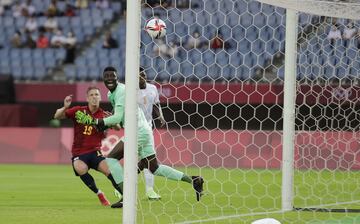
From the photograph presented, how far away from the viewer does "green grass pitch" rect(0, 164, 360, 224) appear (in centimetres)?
962

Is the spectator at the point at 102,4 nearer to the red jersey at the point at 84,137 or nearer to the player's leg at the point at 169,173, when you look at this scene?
the red jersey at the point at 84,137

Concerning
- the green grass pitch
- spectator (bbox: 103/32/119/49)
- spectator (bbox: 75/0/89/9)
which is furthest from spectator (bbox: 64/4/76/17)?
the green grass pitch

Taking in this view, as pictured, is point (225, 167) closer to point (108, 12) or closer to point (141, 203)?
point (141, 203)

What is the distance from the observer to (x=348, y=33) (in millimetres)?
10852

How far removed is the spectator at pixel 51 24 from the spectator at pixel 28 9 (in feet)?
2.79

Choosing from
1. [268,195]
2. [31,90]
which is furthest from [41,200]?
[31,90]

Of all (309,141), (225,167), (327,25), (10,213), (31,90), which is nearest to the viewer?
(10,213)

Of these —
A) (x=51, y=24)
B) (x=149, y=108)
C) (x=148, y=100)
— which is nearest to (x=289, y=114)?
(x=148, y=100)

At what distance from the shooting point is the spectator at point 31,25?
2588 centimetres

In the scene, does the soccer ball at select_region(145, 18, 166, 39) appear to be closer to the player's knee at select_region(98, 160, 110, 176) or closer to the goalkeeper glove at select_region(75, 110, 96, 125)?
the goalkeeper glove at select_region(75, 110, 96, 125)

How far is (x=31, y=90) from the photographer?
22469 mm

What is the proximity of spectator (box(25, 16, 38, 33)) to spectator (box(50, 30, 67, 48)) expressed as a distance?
0.80 meters

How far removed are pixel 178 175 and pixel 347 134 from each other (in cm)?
316

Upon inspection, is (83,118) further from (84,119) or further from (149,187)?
(149,187)
